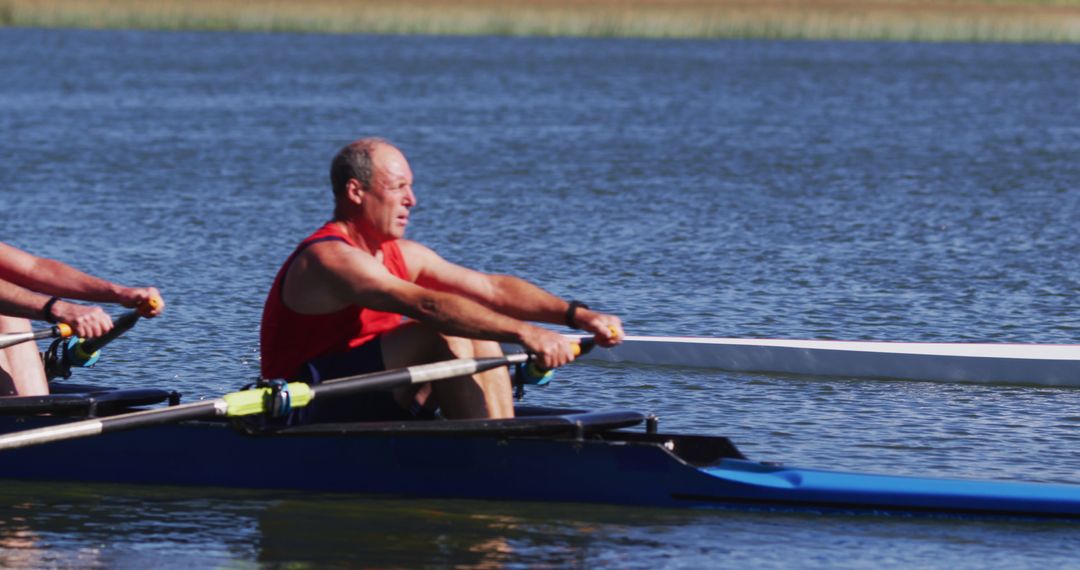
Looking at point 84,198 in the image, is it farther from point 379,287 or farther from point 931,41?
point 931,41

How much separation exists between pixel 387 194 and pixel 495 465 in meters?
1.12

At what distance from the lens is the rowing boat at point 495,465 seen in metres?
7.06

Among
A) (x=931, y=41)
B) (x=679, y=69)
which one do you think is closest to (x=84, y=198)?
(x=679, y=69)

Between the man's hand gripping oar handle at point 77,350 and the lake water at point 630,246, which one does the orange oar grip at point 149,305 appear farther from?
the lake water at point 630,246

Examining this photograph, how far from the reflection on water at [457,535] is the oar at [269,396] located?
48 centimetres

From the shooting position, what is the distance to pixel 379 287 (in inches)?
272

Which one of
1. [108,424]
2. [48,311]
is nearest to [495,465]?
[108,424]

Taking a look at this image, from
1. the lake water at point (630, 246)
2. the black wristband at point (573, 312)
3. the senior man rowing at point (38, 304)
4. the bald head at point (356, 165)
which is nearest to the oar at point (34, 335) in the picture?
the senior man rowing at point (38, 304)

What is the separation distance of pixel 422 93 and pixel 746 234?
21.7m

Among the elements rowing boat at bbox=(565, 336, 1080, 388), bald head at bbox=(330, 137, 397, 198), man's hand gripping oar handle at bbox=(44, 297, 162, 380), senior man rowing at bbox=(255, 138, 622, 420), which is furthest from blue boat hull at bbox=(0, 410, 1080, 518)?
rowing boat at bbox=(565, 336, 1080, 388)

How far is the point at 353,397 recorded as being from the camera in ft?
23.9

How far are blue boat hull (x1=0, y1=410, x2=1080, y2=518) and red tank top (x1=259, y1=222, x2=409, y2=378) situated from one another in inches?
10.9

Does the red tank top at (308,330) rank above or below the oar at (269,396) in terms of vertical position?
above

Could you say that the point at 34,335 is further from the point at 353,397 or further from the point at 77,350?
the point at 353,397
